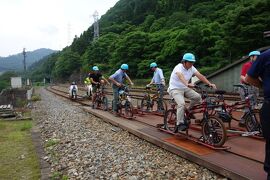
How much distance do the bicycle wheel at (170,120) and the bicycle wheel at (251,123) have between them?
1822 millimetres

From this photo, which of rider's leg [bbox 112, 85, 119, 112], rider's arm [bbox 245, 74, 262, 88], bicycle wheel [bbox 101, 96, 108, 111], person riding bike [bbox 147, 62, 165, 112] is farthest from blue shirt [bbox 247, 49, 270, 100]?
bicycle wheel [bbox 101, 96, 108, 111]

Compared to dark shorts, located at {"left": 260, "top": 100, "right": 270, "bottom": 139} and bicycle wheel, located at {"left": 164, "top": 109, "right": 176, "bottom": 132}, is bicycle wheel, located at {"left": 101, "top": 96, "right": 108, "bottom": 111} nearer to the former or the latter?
bicycle wheel, located at {"left": 164, "top": 109, "right": 176, "bottom": 132}

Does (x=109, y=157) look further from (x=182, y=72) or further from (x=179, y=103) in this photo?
(x=182, y=72)

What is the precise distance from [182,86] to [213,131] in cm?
140

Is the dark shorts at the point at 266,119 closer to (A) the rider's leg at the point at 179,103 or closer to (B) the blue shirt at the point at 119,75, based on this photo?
(A) the rider's leg at the point at 179,103

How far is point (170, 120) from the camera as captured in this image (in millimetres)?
8836

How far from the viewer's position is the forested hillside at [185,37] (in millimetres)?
26844

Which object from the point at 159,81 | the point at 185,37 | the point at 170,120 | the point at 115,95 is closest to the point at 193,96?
the point at 170,120

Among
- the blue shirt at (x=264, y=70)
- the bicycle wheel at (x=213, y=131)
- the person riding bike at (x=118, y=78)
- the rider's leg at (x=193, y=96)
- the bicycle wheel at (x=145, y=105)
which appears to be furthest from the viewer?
the bicycle wheel at (x=145, y=105)

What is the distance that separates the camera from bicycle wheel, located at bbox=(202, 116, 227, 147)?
652 centimetres

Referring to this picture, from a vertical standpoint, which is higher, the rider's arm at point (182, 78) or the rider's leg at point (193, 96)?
the rider's arm at point (182, 78)

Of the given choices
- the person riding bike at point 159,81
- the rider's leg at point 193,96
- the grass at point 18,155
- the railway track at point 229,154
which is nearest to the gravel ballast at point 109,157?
the railway track at point 229,154

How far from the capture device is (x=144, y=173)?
20.2 ft

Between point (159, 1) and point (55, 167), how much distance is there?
8133 centimetres
